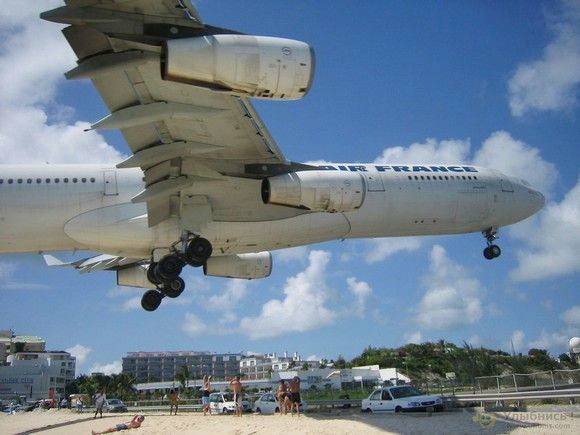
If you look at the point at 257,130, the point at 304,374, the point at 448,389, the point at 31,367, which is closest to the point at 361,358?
the point at 304,374

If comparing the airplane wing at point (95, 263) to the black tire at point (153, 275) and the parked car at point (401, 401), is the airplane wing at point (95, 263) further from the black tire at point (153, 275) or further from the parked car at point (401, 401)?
the parked car at point (401, 401)

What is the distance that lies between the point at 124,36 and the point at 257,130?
17.3ft

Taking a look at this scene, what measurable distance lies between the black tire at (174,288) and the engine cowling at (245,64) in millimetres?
10083

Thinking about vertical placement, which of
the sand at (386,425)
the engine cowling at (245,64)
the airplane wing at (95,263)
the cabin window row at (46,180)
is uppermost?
the cabin window row at (46,180)

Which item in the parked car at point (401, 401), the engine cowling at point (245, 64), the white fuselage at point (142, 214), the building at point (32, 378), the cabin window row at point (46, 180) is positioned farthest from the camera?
the building at point (32, 378)

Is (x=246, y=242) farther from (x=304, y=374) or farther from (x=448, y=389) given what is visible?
(x=304, y=374)

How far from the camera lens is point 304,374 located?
252 feet

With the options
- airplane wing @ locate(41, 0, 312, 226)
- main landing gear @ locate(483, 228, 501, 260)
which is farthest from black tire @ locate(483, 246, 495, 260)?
airplane wing @ locate(41, 0, 312, 226)

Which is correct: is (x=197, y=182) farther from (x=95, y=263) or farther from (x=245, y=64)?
(x=95, y=263)

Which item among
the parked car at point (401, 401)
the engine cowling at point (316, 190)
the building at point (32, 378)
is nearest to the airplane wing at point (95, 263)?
the engine cowling at point (316, 190)

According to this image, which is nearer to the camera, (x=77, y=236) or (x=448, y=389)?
(x=77, y=236)

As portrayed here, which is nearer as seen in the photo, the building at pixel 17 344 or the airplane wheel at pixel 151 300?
the airplane wheel at pixel 151 300

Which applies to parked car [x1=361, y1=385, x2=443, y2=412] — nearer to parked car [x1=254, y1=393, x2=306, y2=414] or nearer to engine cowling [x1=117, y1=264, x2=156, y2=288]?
parked car [x1=254, y1=393, x2=306, y2=414]

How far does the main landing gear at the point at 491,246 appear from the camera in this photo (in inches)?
956
